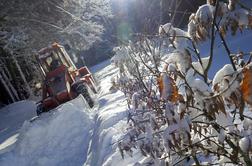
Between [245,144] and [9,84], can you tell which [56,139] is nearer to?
[245,144]

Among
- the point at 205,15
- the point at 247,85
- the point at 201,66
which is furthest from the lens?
the point at 201,66

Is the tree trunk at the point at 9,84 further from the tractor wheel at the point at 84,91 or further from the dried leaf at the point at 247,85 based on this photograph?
the dried leaf at the point at 247,85

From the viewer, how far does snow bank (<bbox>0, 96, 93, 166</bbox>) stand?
10.6 meters

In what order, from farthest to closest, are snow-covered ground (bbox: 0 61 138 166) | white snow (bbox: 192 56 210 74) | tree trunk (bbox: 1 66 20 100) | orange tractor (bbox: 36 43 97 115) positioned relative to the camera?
tree trunk (bbox: 1 66 20 100)
orange tractor (bbox: 36 43 97 115)
snow-covered ground (bbox: 0 61 138 166)
white snow (bbox: 192 56 210 74)

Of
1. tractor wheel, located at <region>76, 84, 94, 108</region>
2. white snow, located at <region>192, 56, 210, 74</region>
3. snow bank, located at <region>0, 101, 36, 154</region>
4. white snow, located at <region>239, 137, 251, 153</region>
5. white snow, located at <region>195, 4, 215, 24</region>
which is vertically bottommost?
snow bank, located at <region>0, 101, 36, 154</region>

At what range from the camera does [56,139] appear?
11.8 metres

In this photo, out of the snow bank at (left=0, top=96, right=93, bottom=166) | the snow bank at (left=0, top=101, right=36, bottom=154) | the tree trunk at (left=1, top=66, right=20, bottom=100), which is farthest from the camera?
the tree trunk at (left=1, top=66, right=20, bottom=100)

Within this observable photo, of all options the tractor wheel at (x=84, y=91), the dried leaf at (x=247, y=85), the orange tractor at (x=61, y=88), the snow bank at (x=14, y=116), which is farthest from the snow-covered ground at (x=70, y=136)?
the snow bank at (x=14, y=116)

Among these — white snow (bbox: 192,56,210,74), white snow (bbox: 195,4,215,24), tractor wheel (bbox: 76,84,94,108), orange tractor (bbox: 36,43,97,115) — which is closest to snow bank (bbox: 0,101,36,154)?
orange tractor (bbox: 36,43,97,115)

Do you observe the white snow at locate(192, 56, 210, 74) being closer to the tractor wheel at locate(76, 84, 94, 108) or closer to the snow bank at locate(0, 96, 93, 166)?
the snow bank at locate(0, 96, 93, 166)

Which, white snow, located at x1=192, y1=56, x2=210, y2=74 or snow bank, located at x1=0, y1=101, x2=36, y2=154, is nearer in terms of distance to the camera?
white snow, located at x1=192, y1=56, x2=210, y2=74

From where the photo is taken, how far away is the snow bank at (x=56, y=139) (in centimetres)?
1062

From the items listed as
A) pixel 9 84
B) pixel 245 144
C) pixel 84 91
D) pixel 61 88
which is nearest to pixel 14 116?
pixel 9 84

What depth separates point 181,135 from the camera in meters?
2.98
